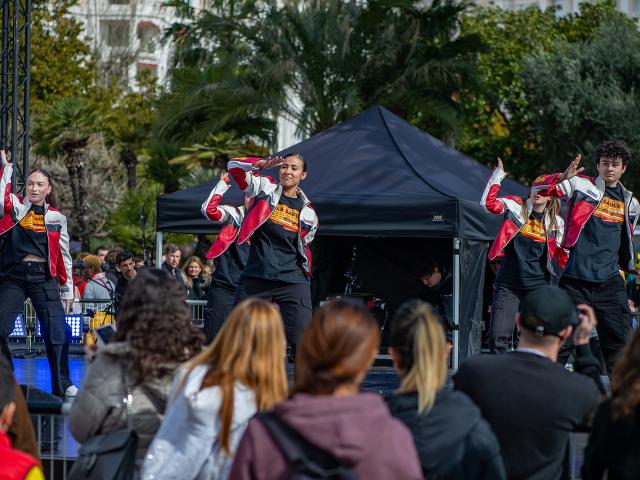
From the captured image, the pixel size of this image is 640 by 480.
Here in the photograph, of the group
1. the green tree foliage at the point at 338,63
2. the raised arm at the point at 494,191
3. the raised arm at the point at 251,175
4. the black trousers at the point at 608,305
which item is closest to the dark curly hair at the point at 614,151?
the black trousers at the point at 608,305

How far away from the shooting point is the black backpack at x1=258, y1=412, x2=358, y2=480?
3.27 m

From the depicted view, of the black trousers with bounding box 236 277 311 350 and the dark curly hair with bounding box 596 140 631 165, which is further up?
the dark curly hair with bounding box 596 140 631 165

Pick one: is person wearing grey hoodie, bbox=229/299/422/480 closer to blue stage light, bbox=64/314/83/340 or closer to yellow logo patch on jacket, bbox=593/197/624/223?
yellow logo patch on jacket, bbox=593/197/624/223

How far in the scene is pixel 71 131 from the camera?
3256 centimetres

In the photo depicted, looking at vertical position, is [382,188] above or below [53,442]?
above

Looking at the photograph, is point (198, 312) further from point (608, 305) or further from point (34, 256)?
point (608, 305)

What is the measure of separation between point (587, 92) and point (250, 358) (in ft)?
84.1

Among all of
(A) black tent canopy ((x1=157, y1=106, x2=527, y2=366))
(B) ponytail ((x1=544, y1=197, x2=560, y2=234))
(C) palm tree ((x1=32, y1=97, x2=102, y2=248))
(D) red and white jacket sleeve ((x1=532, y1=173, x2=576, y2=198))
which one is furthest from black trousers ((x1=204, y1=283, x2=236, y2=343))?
(C) palm tree ((x1=32, y1=97, x2=102, y2=248))

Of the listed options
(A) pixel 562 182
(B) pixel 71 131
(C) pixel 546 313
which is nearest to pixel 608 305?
(A) pixel 562 182

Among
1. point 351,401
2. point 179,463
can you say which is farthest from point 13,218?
point 351,401

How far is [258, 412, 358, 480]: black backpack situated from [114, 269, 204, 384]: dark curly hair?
1.22 meters

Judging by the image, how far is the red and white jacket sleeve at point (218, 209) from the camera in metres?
10.4

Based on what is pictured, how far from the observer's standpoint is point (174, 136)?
26.7 m

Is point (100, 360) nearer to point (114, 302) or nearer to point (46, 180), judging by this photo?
point (46, 180)
